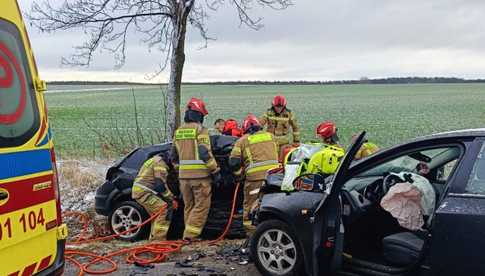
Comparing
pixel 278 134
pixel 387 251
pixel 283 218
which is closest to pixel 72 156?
pixel 278 134

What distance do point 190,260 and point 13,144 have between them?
3054 mm

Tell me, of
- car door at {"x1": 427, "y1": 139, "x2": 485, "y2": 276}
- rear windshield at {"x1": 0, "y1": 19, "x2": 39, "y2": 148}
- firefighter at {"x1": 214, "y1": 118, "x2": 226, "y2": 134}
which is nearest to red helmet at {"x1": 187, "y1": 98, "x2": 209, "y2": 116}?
firefighter at {"x1": 214, "y1": 118, "x2": 226, "y2": 134}

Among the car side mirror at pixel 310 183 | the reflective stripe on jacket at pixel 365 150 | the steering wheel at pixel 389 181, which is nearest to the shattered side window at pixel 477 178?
the steering wheel at pixel 389 181

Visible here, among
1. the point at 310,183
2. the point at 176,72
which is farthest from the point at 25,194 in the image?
the point at 176,72

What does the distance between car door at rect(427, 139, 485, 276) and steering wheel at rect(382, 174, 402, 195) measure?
2.53ft

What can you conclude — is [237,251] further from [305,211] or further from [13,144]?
[13,144]

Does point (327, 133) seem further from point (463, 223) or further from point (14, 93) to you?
point (14, 93)

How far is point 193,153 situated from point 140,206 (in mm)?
1097

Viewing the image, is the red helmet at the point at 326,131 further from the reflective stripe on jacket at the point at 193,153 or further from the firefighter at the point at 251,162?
the reflective stripe on jacket at the point at 193,153

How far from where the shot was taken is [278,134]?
1109 centimetres

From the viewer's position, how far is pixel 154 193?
7129mm

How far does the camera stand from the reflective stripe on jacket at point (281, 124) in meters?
11.1

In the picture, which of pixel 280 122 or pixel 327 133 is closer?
pixel 327 133

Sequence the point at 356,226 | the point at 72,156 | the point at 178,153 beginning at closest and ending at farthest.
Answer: the point at 356,226 < the point at 178,153 < the point at 72,156
